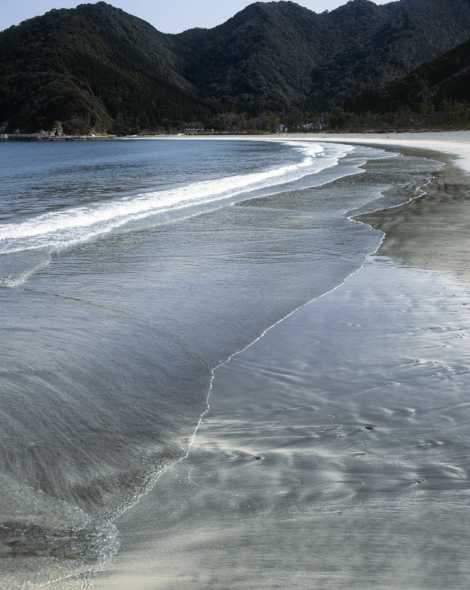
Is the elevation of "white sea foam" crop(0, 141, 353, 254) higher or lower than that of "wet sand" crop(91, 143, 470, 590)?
higher

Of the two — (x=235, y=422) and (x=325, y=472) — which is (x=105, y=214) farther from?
(x=325, y=472)

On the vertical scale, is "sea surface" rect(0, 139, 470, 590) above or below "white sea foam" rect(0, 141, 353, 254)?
below

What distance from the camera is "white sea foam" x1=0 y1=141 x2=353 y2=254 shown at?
11.3 metres

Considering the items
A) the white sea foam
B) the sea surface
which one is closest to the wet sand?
the sea surface

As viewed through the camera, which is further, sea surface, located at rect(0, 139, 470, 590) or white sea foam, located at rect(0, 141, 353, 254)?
white sea foam, located at rect(0, 141, 353, 254)

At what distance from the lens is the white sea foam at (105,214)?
1133 centimetres

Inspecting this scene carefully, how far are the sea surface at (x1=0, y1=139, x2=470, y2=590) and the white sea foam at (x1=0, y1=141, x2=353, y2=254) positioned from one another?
1762 millimetres

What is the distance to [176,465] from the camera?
345 cm

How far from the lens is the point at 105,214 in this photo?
14703 millimetres

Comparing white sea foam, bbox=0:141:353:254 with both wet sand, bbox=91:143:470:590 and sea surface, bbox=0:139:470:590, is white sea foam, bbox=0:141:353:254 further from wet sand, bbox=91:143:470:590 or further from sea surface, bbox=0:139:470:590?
wet sand, bbox=91:143:470:590

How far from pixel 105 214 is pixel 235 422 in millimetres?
11335

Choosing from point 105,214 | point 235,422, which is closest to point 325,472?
point 235,422

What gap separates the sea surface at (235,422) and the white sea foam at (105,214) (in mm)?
1762

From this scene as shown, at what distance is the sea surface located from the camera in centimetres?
262
